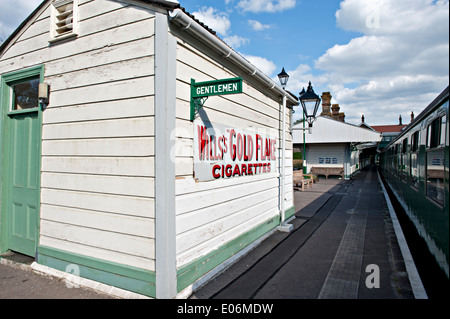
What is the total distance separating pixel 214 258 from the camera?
4.25 m

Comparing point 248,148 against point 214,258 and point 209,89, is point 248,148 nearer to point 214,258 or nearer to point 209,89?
point 209,89

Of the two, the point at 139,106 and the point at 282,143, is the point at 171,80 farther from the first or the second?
the point at 282,143

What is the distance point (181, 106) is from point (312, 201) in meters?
9.51

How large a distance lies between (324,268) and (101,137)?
401 cm

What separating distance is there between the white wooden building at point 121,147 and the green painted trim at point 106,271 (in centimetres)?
2

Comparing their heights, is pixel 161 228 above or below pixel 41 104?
below

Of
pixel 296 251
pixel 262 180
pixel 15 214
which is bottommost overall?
pixel 296 251

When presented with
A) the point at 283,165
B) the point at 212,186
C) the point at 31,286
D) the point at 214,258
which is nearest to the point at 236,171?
the point at 212,186

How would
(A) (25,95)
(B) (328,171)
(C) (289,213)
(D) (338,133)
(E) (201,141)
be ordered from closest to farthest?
(E) (201,141) → (A) (25,95) → (C) (289,213) → (D) (338,133) → (B) (328,171)

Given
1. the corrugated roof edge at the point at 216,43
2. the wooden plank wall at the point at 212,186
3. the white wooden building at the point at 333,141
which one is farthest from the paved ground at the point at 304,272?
the white wooden building at the point at 333,141

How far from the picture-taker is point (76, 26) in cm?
403

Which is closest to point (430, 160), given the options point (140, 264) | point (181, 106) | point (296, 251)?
point (296, 251)

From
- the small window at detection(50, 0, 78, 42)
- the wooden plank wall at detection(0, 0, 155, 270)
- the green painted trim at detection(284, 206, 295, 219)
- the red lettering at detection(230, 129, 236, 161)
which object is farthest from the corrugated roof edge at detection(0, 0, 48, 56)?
the green painted trim at detection(284, 206, 295, 219)

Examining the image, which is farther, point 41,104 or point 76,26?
point 41,104
